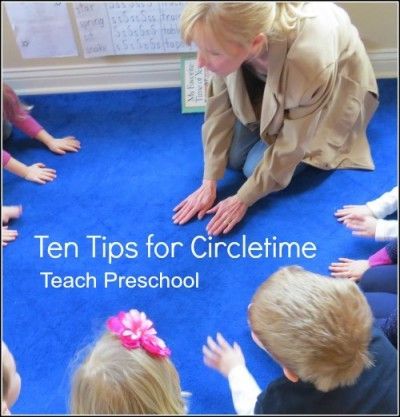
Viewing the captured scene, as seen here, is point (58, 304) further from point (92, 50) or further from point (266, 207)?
point (92, 50)

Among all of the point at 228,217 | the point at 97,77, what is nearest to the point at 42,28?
the point at 97,77

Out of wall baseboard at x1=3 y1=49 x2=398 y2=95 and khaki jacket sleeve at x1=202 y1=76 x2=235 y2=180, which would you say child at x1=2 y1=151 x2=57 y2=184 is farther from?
khaki jacket sleeve at x1=202 y1=76 x2=235 y2=180

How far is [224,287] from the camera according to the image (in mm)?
1315

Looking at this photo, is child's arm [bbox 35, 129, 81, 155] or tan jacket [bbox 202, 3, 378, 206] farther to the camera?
child's arm [bbox 35, 129, 81, 155]

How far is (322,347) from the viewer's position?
0.80 metres

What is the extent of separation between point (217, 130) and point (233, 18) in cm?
47

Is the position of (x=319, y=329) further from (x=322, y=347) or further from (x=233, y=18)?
(x=233, y=18)

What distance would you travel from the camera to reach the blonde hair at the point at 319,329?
31.4 inches

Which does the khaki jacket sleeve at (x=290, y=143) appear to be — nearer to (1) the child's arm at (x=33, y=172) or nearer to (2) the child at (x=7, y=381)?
(1) the child's arm at (x=33, y=172)

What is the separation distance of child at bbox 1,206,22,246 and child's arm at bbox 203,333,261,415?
0.58 metres

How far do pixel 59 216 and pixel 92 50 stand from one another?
549 mm

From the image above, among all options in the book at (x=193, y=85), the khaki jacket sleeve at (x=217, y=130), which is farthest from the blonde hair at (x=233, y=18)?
the book at (x=193, y=85)

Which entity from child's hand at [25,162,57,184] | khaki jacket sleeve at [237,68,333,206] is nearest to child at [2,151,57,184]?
child's hand at [25,162,57,184]

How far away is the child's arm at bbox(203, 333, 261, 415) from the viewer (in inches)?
40.7
